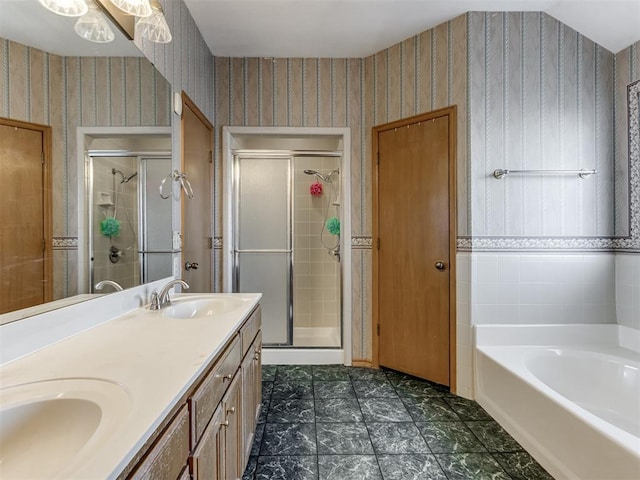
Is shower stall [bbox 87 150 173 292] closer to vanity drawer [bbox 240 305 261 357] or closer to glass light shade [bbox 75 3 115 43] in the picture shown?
glass light shade [bbox 75 3 115 43]

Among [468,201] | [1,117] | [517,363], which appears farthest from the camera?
[468,201]

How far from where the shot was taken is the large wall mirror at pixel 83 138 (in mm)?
853

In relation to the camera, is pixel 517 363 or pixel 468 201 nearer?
pixel 517 363

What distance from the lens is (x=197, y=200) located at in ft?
7.41

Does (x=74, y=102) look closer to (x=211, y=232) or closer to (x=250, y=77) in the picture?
(x=211, y=232)

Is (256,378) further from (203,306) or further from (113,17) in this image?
(113,17)

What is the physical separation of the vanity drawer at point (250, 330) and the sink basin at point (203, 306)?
0.35 ft

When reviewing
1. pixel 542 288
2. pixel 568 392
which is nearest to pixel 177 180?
pixel 542 288

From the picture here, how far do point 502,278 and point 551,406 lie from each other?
864 millimetres

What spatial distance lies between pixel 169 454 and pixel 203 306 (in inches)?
39.4

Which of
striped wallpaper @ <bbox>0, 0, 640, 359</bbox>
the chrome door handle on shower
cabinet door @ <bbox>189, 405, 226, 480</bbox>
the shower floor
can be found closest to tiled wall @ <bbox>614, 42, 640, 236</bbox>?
striped wallpaper @ <bbox>0, 0, 640, 359</bbox>

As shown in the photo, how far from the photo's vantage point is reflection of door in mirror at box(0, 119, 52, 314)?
80 centimetres

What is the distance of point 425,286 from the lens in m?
2.32

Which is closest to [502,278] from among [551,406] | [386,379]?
[551,406]
